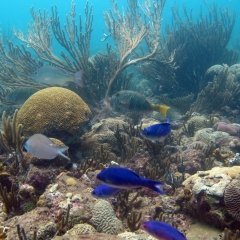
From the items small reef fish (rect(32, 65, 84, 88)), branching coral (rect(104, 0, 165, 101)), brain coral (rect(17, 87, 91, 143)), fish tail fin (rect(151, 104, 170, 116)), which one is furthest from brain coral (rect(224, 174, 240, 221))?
branching coral (rect(104, 0, 165, 101))

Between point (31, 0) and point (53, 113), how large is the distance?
150479 mm

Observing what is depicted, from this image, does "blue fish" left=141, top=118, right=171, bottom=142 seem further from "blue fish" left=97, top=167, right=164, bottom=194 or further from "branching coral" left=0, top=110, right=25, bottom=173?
"branching coral" left=0, top=110, right=25, bottom=173

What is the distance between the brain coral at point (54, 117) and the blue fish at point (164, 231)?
11.0 feet

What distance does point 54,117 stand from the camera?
485 cm

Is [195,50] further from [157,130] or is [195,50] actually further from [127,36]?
[157,130]

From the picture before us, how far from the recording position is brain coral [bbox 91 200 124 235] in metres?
2.79

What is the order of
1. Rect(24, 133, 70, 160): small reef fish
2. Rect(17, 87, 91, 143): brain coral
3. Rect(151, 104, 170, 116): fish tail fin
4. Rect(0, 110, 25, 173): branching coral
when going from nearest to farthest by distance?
Rect(24, 133, 70, 160): small reef fish
Rect(0, 110, 25, 173): branching coral
Rect(17, 87, 91, 143): brain coral
Rect(151, 104, 170, 116): fish tail fin

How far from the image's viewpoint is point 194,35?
11.5 meters

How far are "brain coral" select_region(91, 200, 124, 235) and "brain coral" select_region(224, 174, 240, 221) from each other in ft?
4.38

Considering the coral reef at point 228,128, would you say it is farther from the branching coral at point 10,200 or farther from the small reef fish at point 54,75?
the branching coral at point 10,200

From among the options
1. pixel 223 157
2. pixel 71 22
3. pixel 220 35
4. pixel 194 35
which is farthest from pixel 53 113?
pixel 220 35

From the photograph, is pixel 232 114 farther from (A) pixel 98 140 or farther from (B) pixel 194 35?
(A) pixel 98 140

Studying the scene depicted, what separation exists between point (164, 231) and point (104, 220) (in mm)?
1225

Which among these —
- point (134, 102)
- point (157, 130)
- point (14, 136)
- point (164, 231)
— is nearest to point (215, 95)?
point (134, 102)
